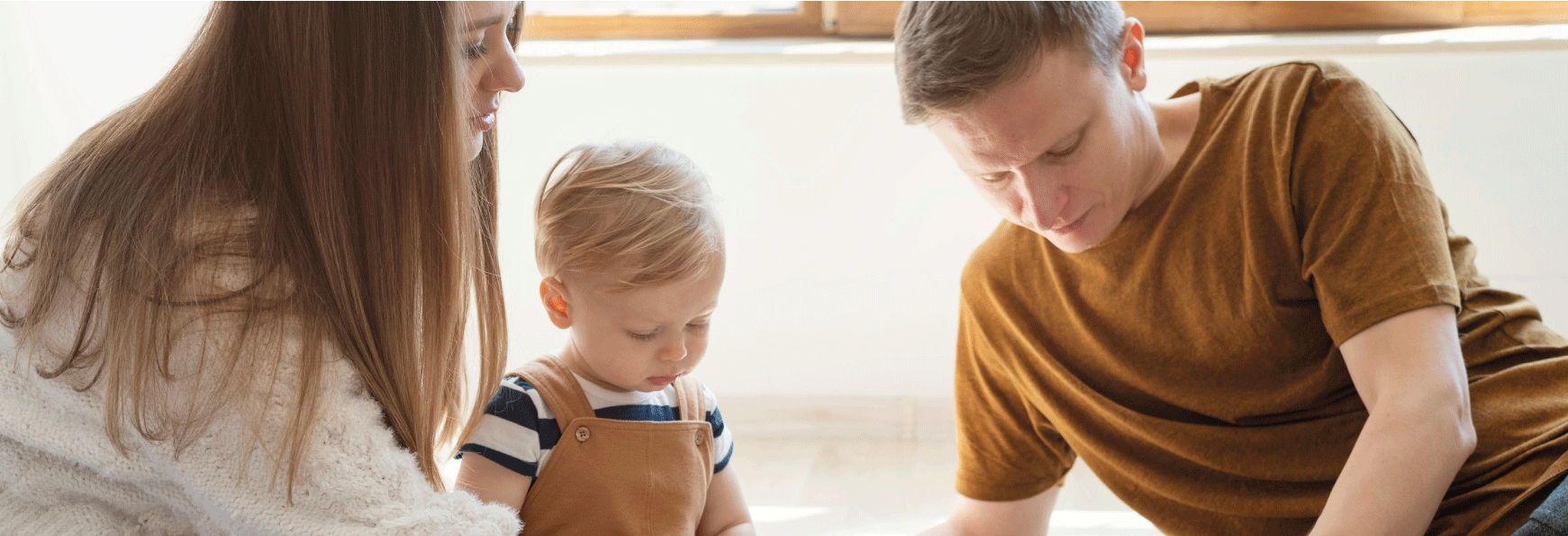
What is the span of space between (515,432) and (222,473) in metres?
0.27

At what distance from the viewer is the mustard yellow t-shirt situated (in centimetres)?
109

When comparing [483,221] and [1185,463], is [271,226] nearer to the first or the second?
[483,221]

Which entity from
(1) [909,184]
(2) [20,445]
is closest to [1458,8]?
(1) [909,184]

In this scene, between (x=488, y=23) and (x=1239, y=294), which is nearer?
(x=488, y=23)

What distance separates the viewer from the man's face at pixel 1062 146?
112cm

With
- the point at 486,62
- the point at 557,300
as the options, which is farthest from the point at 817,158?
the point at 486,62

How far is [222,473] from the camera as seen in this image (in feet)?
2.80

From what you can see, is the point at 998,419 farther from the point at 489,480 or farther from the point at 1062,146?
the point at 489,480

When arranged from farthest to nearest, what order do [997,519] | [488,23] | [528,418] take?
[997,519]
[528,418]
[488,23]

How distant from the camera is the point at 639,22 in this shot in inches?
102

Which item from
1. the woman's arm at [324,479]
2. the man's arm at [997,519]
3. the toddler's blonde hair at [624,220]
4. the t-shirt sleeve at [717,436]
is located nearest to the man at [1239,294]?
the man's arm at [997,519]

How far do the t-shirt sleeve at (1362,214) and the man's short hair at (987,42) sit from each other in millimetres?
227

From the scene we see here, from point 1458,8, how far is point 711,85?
1.64m

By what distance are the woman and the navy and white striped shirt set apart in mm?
152
